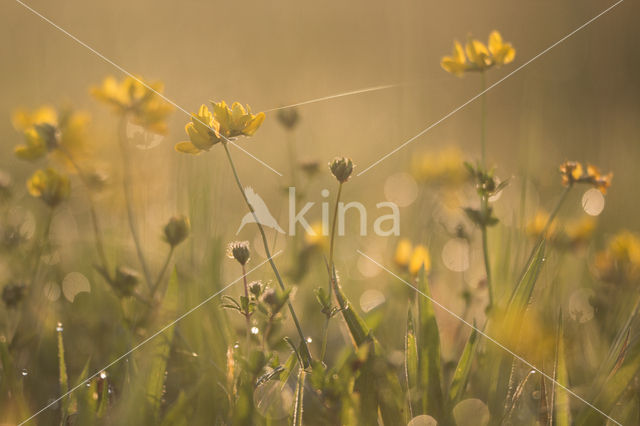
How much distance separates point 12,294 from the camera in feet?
4.74

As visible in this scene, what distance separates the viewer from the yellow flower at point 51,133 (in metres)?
1.84

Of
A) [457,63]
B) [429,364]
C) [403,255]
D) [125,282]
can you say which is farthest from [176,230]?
[457,63]

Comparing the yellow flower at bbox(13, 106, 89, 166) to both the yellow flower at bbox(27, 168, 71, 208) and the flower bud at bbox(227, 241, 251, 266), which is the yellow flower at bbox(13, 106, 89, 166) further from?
the flower bud at bbox(227, 241, 251, 266)

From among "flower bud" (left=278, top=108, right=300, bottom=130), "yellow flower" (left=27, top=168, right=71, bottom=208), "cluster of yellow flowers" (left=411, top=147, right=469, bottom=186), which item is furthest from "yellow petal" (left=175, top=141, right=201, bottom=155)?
"cluster of yellow flowers" (left=411, top=147, right=469, bottom=186)

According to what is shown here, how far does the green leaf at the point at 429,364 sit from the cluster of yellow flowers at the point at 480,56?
3.03 ft

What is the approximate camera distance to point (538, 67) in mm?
4945

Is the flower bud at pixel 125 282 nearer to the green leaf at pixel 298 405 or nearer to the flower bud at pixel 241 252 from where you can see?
the flower bud at pixel 241 252

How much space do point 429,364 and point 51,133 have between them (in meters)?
1.50

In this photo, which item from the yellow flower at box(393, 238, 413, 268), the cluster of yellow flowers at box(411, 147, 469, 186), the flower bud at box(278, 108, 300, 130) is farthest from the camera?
the cluster of yellow flowers at box(411, 147, 469, 186)

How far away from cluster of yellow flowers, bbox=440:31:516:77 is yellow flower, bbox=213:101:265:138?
0.83 meters

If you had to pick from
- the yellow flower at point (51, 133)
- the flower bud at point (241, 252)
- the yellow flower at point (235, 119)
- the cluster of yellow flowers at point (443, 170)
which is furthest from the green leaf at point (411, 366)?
the cluster of yellow flowers at point (443, 170)

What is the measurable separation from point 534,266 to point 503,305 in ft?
0.48

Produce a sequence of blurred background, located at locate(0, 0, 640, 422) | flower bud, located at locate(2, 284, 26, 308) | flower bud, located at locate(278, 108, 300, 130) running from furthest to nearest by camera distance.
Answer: blurred background, located at locate(0, 0, 640, 422), flower bud, located at locate(278, 108, 300, 130), flower bud, located at locate(2, 284, 26, 308)

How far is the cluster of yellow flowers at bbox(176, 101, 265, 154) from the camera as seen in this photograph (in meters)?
1.29
